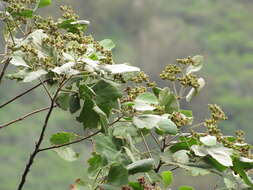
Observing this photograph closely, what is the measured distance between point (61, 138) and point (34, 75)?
20 centimetres

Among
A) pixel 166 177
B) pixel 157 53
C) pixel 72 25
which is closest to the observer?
pixel 166 177

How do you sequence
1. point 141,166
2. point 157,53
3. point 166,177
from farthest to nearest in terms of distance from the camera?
point 157,53
point 166,177
point 141,166

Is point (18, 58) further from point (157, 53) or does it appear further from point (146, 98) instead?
point (157, 53)

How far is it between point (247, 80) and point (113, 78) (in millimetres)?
20412

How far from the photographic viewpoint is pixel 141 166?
3.57 feet

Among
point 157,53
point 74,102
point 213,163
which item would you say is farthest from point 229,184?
point 157,53

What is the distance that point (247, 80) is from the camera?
2128 centimetres

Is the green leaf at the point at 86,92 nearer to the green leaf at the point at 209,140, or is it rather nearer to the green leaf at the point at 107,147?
the green leaf at the point at 107,147

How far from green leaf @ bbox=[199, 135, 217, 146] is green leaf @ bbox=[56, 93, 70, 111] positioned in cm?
22

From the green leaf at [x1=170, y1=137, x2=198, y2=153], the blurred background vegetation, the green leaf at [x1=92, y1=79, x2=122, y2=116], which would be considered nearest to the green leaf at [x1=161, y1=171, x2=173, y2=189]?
the green leaf at [x1=170, y1=137, x2=198, y2=153]

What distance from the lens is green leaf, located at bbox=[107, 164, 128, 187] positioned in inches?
43.3

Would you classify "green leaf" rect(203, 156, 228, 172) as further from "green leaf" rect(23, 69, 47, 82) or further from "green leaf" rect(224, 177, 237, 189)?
"green leaf" rect(23, 69, 47, 82)

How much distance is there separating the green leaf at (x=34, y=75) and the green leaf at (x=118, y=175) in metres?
0.18

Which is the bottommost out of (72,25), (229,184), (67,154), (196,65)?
(229,184)
